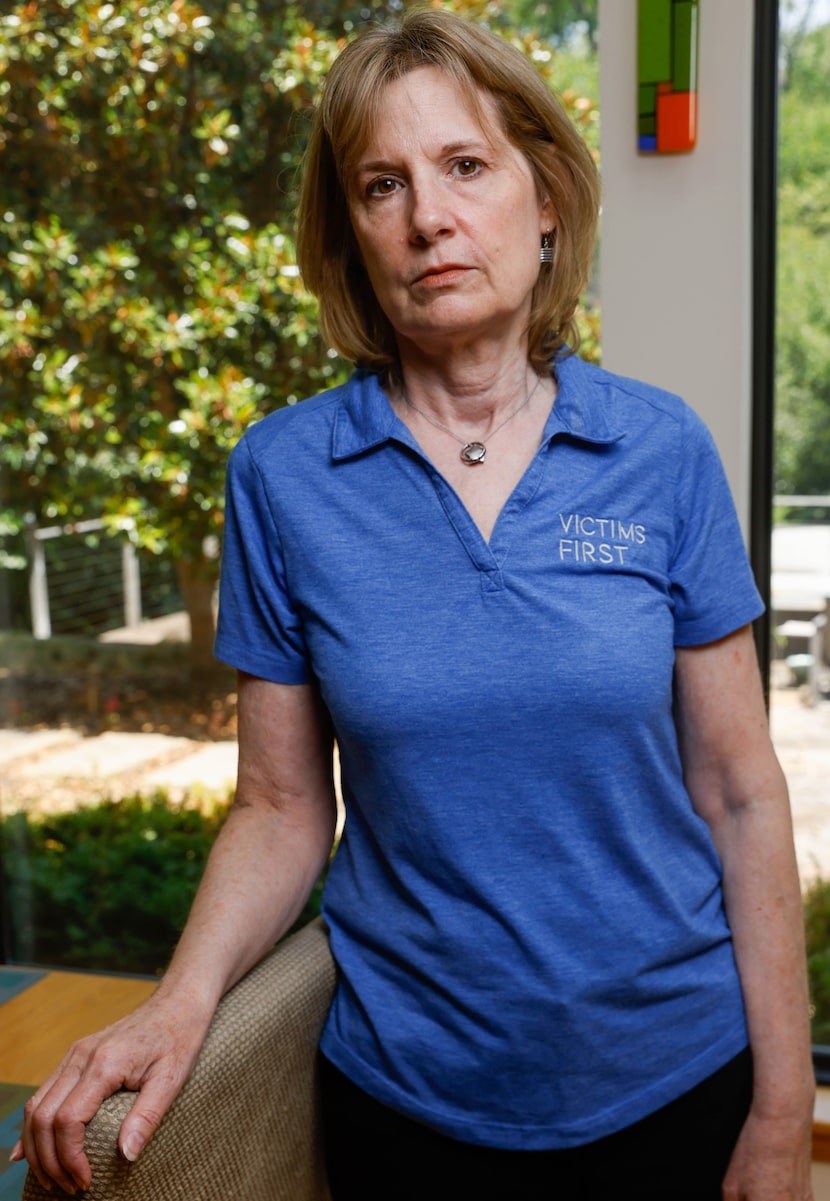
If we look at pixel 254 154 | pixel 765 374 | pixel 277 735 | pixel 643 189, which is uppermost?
pixel 254 154

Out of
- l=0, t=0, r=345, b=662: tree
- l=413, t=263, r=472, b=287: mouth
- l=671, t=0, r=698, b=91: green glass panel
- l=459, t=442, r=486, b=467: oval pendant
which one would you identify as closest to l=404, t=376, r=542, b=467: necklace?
l=459, t=442, r=486, b=467: oval pendant

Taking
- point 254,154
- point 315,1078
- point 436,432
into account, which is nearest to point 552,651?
point 436,432

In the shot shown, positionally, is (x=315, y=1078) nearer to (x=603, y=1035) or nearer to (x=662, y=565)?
(x=603, y=1035)

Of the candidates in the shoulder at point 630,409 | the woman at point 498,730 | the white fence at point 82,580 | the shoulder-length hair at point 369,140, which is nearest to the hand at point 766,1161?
the woman at point 498,730

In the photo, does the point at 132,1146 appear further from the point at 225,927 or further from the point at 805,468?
the point at 805,468

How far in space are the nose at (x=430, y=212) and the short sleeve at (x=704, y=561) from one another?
0.32m

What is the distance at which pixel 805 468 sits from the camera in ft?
6.07

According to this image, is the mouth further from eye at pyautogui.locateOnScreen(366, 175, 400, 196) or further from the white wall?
the white wall

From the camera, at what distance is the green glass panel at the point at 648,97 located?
1590 mm

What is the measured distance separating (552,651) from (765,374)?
3.05 ft

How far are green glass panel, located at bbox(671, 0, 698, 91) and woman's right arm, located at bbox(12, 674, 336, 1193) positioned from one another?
1.01 m

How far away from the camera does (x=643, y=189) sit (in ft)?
5.41

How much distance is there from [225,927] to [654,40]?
1.30 meters

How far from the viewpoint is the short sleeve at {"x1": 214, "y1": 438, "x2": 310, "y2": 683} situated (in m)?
1.16
